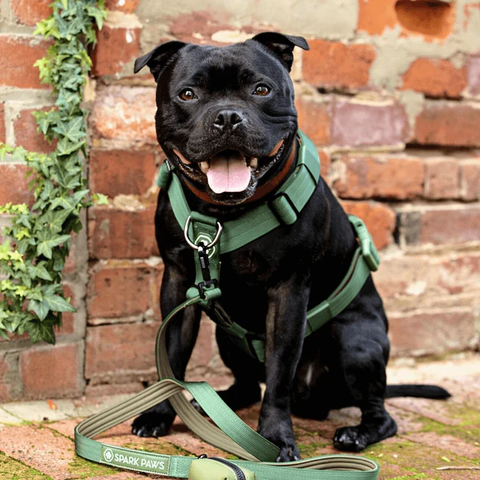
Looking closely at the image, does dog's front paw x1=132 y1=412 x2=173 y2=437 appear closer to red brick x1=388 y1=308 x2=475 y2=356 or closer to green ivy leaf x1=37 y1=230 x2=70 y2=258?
green ivy leaf x1=37 y1=230 x2=70 y2=258

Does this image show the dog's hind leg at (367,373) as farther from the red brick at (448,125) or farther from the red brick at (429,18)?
→ the red brick at (429,18)

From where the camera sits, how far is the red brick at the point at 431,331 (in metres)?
3.36

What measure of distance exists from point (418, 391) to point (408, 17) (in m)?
1.57

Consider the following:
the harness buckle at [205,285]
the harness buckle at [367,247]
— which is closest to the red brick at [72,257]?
the harness buckle at [205,285]

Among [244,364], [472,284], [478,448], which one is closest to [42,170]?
[244,364]

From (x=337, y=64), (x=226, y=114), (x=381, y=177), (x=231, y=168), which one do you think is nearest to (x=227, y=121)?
(x=226, y=114)

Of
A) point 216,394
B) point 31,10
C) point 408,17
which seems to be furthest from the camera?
point 408,17

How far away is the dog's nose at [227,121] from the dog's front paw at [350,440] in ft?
3.33

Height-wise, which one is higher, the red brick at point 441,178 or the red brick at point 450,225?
the red brick at point 441,178

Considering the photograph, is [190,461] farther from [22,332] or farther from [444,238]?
[444,238]

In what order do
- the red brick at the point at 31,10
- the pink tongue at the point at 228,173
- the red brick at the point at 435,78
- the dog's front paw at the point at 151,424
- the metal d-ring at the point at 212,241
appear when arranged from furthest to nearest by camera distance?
the red brick at the point at 435,78, the red brick at the point at 31,10, the dog's front paw at the point at 151,424, the metal d-ring at the point at 212,241, the pink tongue at the point at 228,173

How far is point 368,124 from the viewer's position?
3.21 meters

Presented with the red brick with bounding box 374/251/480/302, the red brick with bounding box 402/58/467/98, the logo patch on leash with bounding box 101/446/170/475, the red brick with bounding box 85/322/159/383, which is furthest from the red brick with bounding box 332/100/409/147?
the logo patch on leash with bounding box 101/446/170/475

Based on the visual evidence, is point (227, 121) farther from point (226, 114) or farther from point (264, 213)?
point (264, 213)
